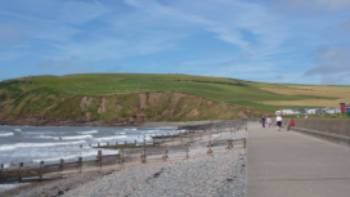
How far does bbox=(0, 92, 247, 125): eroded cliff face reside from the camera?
15762 centimetres

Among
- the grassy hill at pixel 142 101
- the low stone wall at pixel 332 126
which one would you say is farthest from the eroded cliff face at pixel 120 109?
the low stone wall at pixel 332 126

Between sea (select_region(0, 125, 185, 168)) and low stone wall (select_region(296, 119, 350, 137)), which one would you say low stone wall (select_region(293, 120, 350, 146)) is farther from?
sea (select_region(0, 125, 185, 168))

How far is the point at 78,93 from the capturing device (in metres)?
179

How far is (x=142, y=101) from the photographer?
168 m

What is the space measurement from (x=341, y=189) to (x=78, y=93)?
17013 centimetres

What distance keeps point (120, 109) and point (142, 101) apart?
6.34 meters

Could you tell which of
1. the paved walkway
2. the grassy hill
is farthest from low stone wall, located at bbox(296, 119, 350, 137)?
the grassy hill

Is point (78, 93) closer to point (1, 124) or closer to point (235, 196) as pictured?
point (1, 124)

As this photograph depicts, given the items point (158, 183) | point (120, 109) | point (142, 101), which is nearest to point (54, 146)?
point (158, 183)

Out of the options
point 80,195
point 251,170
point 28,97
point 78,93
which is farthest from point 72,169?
point 28,97

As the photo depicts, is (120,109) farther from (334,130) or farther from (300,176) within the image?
(300,176)

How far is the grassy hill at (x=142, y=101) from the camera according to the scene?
157 m

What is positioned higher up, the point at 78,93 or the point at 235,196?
the point at 78,93

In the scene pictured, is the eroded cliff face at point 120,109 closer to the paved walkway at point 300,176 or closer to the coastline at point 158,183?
the coastline at point 158,183
